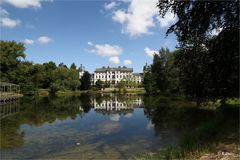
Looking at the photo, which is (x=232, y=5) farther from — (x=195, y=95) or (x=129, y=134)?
(x=129, y=134)

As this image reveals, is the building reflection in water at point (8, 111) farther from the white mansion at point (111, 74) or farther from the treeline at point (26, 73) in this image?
the white mansion at point (111, 74)

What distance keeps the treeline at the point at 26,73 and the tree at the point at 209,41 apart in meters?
62.0

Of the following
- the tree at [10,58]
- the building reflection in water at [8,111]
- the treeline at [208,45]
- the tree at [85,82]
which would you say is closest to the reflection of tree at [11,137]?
the building reflection in water at [8,111]

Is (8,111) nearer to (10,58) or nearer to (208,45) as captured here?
(208,45)

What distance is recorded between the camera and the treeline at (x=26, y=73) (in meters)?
69.9

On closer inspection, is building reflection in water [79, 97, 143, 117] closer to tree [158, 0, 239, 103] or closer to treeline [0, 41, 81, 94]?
tree [158, 0, 239, 103]

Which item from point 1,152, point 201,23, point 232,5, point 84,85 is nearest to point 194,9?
point 201,23

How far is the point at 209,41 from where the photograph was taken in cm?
1312

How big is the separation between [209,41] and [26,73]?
68.6 m

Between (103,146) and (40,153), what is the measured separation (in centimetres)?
333

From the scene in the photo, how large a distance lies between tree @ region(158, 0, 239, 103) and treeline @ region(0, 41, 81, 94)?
6202 centimetres

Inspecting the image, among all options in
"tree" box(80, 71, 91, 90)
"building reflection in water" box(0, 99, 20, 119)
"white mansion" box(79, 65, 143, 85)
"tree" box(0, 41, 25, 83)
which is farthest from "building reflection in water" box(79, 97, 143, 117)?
"white mansion" box(79, 65, 143, 85)


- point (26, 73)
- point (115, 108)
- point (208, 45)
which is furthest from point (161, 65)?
point (208, 45)

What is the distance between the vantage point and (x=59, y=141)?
17.3 meters
